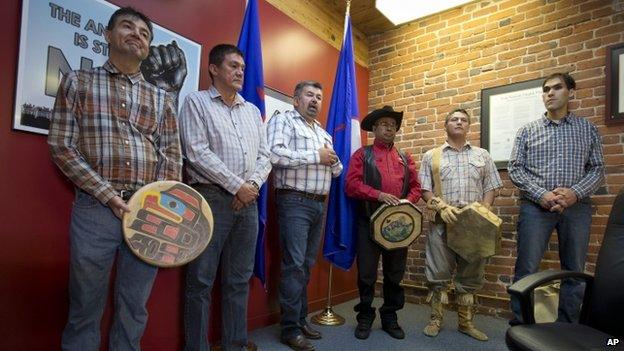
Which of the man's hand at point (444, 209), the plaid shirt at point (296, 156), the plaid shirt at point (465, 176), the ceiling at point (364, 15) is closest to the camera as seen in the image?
the plaid shirt at point (296, 156)

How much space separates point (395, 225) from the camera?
242 cm

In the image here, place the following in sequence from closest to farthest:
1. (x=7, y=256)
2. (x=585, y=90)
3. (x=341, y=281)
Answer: (x=7, y=256), (x=585, y=90), (x=341, y=281)

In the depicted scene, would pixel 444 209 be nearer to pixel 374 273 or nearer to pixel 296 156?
pixel 374 273

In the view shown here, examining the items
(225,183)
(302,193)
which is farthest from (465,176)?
(225,183)

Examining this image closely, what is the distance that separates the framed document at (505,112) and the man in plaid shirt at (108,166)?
276cm

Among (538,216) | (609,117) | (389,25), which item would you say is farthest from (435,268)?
(389,25)

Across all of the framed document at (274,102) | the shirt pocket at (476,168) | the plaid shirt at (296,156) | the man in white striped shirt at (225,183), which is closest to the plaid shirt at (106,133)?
the man in white striped shirt at (225,183)

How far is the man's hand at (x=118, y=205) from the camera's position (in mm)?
1364

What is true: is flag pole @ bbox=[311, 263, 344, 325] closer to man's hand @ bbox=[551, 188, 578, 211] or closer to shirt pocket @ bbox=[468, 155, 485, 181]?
shirt pocket @ bbox=[468, 155, 485, 181]

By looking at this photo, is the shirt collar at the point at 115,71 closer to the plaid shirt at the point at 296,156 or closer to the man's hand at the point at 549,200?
the plaid shirt at the point at 296,156

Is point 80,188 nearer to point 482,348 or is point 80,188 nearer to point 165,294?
point 165,294

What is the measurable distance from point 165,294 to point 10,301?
0.69 metres

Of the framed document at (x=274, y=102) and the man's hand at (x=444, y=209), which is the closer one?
the man's hand at (x=444, y=209)

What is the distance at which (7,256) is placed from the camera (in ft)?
4.91
